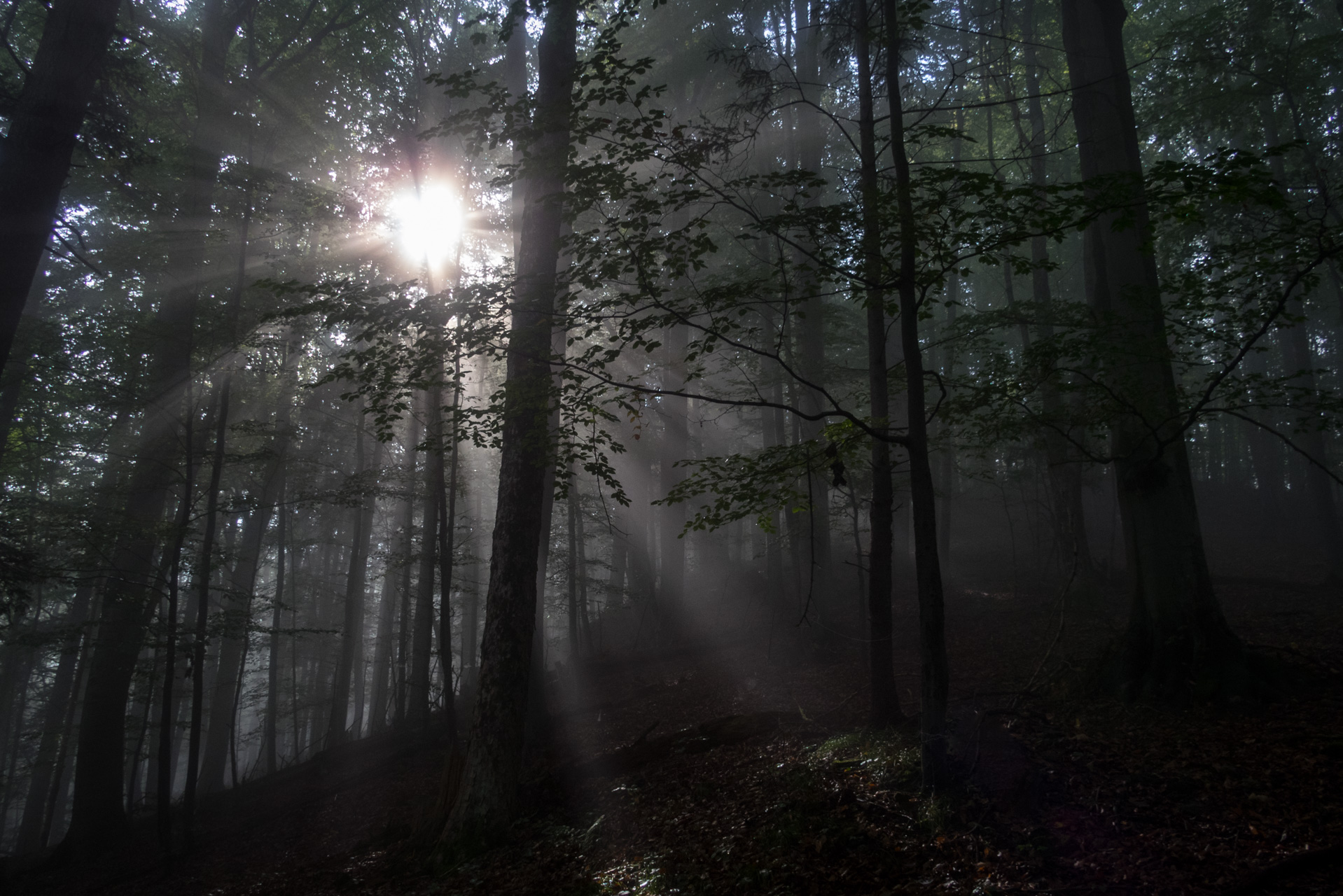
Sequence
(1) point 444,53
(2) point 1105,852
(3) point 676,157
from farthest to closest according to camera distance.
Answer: (1) point 444,53, (3) point 676,157, (2) point 1105,852

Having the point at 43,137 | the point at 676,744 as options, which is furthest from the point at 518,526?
the point at 43,137

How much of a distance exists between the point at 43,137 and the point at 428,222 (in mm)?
7679

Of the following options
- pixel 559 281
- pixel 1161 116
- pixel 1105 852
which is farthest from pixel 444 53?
pixel 1105 852

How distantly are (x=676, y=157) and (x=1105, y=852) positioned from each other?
594 centimetres

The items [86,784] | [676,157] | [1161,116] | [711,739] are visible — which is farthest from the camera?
[1161,116]

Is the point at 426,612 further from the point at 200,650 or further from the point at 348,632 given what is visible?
the point at 348,632

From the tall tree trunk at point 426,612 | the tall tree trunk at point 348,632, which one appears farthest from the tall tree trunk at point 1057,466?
the tall tree trunk at point 348,632

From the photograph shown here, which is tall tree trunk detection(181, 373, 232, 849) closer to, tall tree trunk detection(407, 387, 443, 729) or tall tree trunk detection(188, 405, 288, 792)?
tall tree trunk detection(407, 387, 443, 729)

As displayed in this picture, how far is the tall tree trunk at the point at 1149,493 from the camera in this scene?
692cm

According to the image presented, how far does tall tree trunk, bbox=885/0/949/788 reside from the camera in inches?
204

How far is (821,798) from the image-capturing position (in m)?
5.93

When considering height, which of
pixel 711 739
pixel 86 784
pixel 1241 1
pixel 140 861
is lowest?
pixel 140 861

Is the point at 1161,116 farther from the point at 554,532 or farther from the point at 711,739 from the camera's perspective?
the point at 554,532

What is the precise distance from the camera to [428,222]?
14.2 meters
